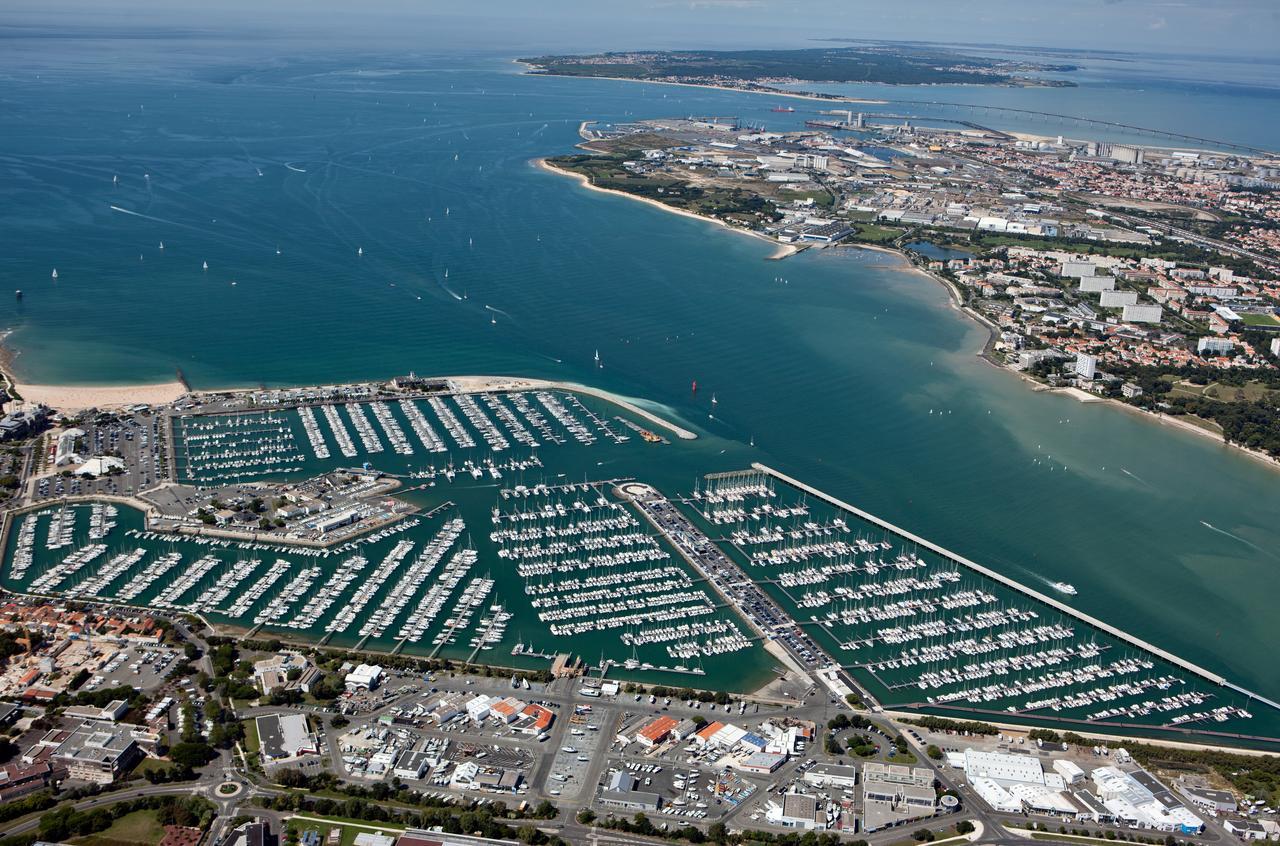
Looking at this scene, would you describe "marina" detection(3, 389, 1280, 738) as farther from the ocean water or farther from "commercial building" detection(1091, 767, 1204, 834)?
"commercial building" detection(1091, 767, 1204, 834)

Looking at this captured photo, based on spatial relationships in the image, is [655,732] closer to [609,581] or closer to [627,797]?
[627,797]

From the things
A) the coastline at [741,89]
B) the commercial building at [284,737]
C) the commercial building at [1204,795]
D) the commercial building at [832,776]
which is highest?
the coastline at [741,89]

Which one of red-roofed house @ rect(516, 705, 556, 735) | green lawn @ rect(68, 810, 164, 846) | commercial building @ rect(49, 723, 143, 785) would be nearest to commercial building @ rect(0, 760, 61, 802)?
commercial building @ rect(49, 723, 143, 785)

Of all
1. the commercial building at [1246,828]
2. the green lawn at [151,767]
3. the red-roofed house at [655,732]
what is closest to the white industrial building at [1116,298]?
the commercial building at [1246,828]

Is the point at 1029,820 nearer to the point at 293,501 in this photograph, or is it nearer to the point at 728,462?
the point at 728,462

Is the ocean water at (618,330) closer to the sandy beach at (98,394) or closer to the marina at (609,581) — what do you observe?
the sandy beach at (98,394)

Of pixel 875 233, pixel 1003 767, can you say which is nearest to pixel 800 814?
pixel 1003 767

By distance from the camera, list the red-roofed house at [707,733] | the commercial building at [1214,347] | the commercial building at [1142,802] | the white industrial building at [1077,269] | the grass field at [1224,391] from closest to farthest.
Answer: the commercial building at [1142,802], the red-roofed house at [707,733], the grass field at [1224,391], the commercial building at [1214,347], the white industrial building at [1077,269]
